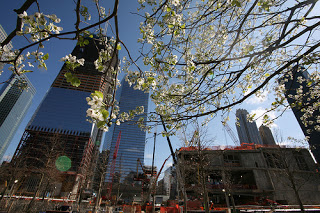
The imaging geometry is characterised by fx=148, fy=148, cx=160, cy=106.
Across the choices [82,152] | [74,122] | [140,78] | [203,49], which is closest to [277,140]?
[203,49]

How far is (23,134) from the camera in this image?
57.8 m

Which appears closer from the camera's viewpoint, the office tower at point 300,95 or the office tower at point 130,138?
the office tower at point 300,95

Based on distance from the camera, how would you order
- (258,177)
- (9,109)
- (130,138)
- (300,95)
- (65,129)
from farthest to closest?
(9,109) < (130,138) < (65,129) < (258,177) < (300,95)

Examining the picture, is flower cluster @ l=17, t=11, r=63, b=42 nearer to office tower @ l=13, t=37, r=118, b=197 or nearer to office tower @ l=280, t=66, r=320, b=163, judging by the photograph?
office tower @ l=280, t=66, r=320, b=163

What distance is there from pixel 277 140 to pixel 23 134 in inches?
3084

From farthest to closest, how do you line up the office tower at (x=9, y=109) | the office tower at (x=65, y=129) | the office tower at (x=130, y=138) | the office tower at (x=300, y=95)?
the office tower at (x=9, y=109) < the office tower at (x=130, y=138) < the office tower at (x=65, y=129) < the office tower at (x=300, y=95)

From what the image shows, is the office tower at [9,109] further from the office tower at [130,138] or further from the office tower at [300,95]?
the office tower at [300,95]

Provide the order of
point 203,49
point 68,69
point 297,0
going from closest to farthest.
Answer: point 68,69 < point 297,0 < point 203,49

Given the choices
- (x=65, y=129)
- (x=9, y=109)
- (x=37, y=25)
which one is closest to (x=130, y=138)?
(x=65, y=129)

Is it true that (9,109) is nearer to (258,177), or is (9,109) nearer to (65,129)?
(65,129)

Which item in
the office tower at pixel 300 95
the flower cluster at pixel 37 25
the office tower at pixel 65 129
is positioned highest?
the office tower at pixel 65 129

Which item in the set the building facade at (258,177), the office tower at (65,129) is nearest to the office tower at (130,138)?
the office tower at (65,129)

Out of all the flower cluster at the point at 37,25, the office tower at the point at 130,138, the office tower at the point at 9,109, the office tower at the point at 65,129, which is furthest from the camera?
the office tower at the point at 9,109

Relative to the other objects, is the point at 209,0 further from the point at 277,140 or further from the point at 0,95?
the point at 0,95
